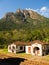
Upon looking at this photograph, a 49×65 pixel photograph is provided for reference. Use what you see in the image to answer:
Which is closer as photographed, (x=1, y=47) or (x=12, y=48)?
(x=12, y=48)

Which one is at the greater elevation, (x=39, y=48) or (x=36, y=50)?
(x=39, y=48)

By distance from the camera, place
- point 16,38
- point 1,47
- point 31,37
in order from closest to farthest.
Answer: point 1,47 → point 31,37 → point 16,38

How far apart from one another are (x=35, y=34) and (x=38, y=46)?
31402 millimetres

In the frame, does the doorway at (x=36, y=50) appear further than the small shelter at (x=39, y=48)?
Yes

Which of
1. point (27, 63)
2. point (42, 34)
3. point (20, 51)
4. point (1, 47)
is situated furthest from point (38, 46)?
point (42, 34)

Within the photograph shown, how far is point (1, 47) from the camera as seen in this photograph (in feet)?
259

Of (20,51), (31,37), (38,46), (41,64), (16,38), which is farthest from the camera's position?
(16,38)

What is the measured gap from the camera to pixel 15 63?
43.0m

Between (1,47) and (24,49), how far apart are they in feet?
54.5

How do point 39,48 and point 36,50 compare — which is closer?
point 39,48

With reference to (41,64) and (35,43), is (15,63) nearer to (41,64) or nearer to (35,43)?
(41,64)

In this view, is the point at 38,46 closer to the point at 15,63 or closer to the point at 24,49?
the point at 24,49

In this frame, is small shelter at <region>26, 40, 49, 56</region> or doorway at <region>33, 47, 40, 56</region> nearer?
small shelter at <region>26, 40, 49, 56</region>

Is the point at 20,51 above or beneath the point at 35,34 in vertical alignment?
beneath
